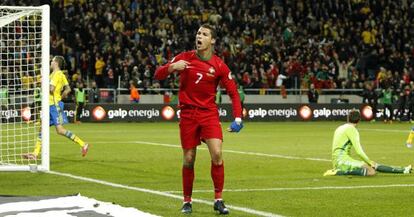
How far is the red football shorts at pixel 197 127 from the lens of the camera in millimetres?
10969

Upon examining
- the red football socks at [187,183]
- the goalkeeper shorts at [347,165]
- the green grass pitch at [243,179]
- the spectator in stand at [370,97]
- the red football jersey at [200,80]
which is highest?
the red football jersey at [200,80]

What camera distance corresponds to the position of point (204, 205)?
38.0 feet

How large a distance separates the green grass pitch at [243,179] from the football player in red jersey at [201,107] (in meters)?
0.55

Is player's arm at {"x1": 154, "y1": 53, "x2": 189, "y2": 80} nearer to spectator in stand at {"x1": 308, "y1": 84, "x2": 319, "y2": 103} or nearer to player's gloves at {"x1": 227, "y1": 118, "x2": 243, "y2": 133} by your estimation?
player's gloves at {"x1": 227, "y1": 118, "x2": 243, "y2": 133}

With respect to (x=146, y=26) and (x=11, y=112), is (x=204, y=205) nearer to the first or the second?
(x=11, y=112)

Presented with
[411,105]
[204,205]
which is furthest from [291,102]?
[204,205]

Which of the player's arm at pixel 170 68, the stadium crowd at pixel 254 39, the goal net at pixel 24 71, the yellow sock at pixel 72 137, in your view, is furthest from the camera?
the stadium crowd at pixel 254 39

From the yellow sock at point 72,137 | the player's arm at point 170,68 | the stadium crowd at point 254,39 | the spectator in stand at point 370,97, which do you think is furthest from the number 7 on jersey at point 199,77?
the spectator in stand at point 370,97

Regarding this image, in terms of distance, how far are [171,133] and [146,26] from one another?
1496 centimetres

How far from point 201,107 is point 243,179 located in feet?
13.9

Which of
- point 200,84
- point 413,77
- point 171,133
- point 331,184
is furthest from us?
point 413,77

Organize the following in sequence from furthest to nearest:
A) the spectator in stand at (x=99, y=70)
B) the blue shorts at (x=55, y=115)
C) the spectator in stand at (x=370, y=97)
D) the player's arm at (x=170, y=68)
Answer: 1. the spectator in stand at (x=370, y=97)
2. the spectator in stand at (x=99, y=70)
3. the blue shorts at (x=55, y=115)
4. the player's arm at (x=170, y=68)

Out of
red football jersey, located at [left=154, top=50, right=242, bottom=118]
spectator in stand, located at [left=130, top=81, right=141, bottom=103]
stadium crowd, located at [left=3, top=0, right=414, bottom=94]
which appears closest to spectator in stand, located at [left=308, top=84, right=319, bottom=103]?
stadium crowd, located at [left=3, top=0, right=414, bottom=94]

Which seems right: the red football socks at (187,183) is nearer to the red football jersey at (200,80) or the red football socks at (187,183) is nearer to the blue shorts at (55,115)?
the red football jersey at (200,80)
